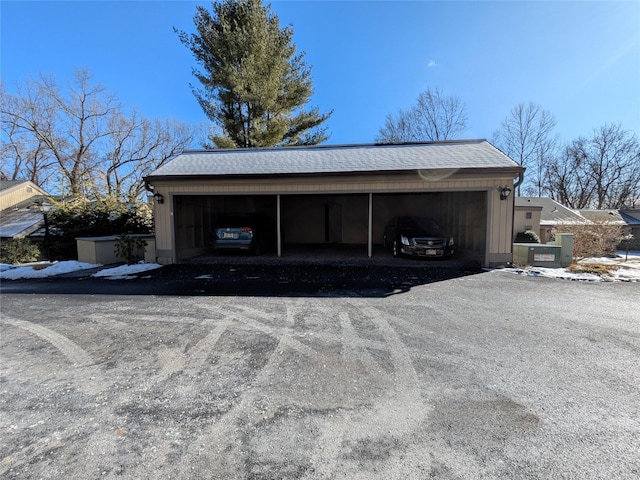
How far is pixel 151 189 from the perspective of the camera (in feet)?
31.7

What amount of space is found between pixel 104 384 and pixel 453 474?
2.88 meters

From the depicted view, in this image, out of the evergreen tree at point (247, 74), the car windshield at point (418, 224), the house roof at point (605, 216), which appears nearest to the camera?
the car windshield at point (418, 224)

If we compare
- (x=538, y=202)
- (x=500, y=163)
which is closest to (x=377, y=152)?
(x=500, y=163)

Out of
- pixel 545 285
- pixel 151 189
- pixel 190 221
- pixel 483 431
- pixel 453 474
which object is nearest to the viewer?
pixel 453 474

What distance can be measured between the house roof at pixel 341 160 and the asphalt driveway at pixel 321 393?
17.7 ft

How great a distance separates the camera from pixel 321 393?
2639 millimetres

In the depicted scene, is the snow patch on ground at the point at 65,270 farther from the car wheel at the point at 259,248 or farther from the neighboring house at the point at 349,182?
the car wheel at the point at 259,248

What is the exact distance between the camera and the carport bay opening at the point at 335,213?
11.7 m

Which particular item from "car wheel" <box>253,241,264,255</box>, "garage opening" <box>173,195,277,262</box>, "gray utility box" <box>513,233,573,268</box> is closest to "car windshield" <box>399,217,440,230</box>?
"gray utility box" <box>513,233,573,268</box>

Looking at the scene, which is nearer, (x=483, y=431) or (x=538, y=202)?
(x=483, y=431)

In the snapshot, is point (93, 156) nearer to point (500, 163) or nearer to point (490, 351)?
point (500, 163)

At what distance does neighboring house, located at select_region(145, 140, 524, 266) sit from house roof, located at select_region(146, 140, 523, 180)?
0.09 ft

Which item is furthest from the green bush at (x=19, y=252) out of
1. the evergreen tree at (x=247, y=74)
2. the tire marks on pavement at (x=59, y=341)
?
the evergreen tree at (x=247, y=74)

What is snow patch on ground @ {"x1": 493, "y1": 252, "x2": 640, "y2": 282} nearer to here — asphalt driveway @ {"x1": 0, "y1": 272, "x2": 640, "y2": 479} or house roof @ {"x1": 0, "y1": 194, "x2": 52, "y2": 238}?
asphalt driveway @ {"x1": 0, "y1": 272, "x2": 640, "y2": 479}
